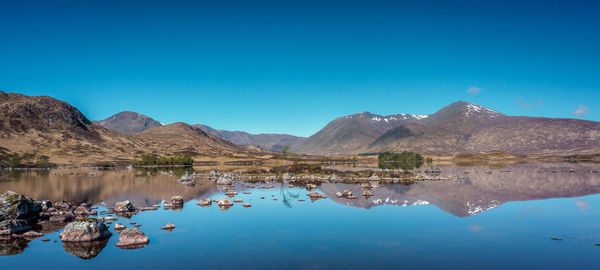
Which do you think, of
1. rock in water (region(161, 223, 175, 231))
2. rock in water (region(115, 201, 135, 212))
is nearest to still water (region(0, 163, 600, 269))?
rock in water (region(161, 223, 175, 231))

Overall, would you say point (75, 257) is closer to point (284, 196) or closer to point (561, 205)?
point (284, 196)

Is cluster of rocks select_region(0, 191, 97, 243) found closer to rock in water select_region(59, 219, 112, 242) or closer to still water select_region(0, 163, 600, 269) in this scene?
still water select_region(0, 163, 600, 269)

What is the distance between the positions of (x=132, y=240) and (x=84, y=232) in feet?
16.2

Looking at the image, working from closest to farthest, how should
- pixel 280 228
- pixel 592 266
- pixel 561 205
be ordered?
pixel 592 266 → pixel 280 228 → pixel 561 205

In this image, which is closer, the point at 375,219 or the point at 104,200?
the point at 375,219

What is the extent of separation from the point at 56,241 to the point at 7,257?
4318 millimetres

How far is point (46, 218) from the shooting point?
129ft

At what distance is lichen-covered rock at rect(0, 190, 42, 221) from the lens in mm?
35344

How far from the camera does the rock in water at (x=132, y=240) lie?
2753 cm

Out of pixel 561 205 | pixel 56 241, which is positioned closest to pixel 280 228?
pixel 56 241

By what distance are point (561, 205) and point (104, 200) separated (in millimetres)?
68886

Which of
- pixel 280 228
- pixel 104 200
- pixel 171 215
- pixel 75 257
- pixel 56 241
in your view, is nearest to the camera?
pixel 75 257

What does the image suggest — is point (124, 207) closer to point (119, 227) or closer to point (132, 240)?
point (119, 227)

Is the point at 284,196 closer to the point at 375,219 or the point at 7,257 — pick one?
the point at 375,219
